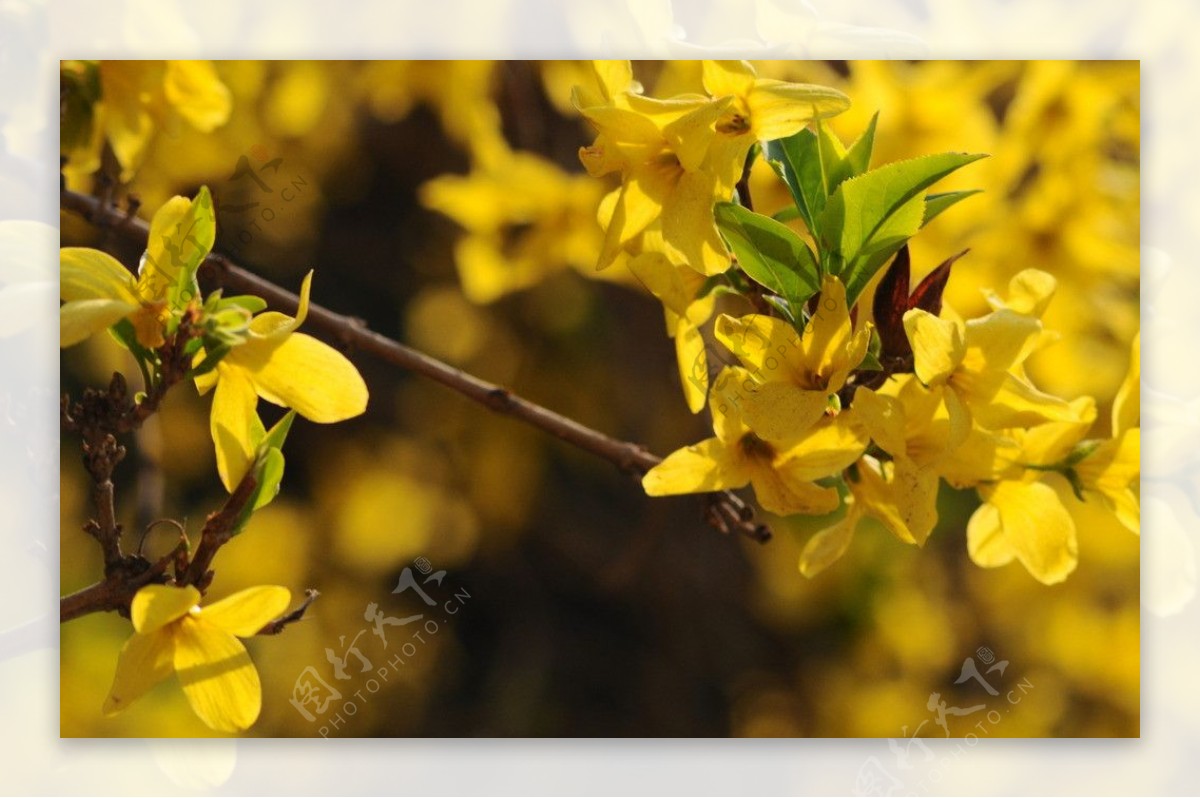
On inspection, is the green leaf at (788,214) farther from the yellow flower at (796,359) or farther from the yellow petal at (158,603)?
the yellow petal at (158,603)

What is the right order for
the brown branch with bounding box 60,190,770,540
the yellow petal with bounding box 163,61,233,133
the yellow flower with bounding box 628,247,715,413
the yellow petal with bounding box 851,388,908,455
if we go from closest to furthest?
the yellow petal with bounding box 851,388,908,455
the yellow flower with bounding box 628,247,715,413
the brown branch with bounding box 60,190,770,540
the yellow petal with bounding box 163,61,233,133

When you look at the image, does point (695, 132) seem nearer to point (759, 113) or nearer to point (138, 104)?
point (759, 113)

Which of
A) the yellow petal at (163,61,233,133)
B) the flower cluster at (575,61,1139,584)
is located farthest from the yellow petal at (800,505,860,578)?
the yellow petal at (163,61,233,133)

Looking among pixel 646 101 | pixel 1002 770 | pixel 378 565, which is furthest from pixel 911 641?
pixel 646 101

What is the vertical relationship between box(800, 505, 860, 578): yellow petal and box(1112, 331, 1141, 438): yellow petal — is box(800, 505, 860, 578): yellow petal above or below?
below

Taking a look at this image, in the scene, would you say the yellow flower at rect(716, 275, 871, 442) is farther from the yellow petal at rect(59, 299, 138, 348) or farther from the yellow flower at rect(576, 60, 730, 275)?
the yellow petal at rect(59, 299, 138, 348)

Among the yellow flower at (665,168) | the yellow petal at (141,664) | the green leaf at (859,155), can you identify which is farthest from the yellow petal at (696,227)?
the yellow petal at (141,664)
